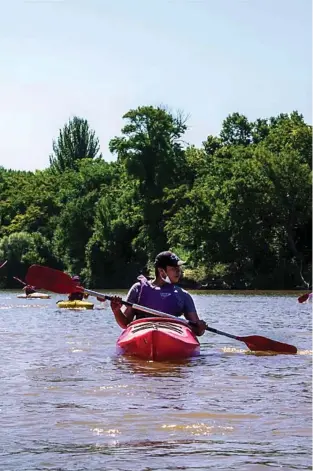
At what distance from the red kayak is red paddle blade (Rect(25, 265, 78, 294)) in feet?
4.28

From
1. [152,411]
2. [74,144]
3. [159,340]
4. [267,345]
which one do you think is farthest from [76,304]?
[74,144]

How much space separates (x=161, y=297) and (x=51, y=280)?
1.65 m

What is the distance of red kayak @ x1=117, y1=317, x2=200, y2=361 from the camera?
11469 millimetres

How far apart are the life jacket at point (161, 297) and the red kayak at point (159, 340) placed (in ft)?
1.03

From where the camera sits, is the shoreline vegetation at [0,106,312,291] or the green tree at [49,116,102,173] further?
Result: the green tree at [49,116,102,173]

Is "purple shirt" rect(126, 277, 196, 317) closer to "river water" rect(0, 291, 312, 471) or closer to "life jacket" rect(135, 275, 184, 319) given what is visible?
"life jacket" rect(135, 275, 184, 319)

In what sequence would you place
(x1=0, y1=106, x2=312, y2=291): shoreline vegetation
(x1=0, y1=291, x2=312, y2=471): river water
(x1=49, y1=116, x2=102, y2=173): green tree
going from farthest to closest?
(x1=49, y1=116, x2=102, y2=173): green tree, (x1=0, y1=106, x2=312, y2=291): shoreline vegetation, (x1=0, y1=291, x2=312, y2=471): river water

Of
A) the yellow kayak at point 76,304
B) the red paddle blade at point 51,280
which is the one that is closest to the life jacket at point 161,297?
the red paddle blade at point 51,280

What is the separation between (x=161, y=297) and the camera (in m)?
12.2

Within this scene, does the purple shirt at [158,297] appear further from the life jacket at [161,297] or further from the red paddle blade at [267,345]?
the red paddle blade at [267,345]

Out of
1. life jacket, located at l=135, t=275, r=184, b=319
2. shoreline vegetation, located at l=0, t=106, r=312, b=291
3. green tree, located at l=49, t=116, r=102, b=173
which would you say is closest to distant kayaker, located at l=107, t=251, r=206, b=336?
life jacket, located at l=135, t=275, r=184, b=319

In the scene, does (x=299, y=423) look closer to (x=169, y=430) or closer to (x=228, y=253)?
(x=169, y=430)

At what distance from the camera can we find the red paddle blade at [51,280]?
1304cm

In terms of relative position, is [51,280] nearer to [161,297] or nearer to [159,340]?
Answer: [161,297]
